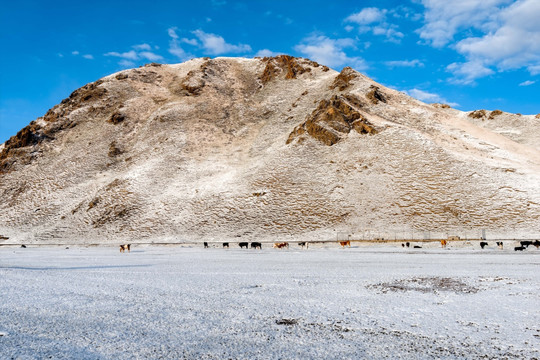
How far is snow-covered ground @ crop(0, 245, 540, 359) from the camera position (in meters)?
6.07

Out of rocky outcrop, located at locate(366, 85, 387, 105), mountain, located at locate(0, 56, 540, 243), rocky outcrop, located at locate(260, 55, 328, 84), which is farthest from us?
rocky outcrop, located at locate(260, 55, 328, 84)

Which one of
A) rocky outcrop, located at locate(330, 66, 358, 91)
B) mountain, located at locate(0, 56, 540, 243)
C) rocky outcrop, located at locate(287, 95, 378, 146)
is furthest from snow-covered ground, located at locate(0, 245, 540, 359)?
rocky outcrop, located at locate(330, 66, 358, 91)

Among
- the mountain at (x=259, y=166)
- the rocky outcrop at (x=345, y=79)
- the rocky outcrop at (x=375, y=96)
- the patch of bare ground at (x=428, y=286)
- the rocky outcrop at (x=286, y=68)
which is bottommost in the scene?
the patch of bare ground at (x=428, y=286)

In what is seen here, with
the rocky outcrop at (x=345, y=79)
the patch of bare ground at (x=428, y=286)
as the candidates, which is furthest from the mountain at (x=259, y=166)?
the patch of bare ground at (x=428, y=286)

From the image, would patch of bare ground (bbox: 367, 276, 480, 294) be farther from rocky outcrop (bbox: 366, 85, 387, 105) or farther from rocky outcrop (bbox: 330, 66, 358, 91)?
rocky outcrop (bbox: 330, 66, 358, 91)

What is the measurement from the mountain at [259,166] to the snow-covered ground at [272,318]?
3749 centimetres

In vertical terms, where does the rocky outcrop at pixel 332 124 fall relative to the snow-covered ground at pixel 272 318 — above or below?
above

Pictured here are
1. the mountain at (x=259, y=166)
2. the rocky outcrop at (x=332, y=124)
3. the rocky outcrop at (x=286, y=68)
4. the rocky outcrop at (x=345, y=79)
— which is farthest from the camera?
the rocky outcrop at (x=286, y=68)

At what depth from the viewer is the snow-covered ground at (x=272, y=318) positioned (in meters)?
6.07

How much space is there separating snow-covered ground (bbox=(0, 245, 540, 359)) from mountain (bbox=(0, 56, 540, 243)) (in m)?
37.5

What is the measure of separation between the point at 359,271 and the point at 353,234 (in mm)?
33772

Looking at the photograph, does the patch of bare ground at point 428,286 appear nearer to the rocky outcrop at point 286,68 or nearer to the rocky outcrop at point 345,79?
the rocky outcrop at point 345,79

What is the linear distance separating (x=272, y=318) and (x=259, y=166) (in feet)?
184

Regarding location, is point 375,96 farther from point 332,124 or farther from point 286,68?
point 286,68
